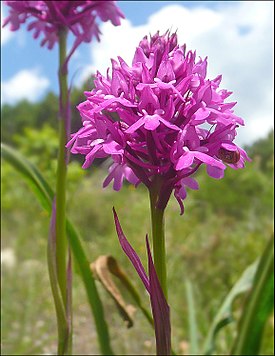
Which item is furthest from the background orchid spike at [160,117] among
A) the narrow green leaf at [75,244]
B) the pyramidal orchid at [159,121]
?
the narrow green leaf at [75,244]

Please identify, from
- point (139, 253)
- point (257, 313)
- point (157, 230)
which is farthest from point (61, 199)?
point (139, 253)

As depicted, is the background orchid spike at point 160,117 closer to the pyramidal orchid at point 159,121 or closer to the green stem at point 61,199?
the pyramidal orchid at point 159,121

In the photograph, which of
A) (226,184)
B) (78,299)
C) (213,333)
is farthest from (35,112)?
(213,333)

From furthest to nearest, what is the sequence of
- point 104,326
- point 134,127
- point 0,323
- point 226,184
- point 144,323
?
point 226,184
point 144,323
point 0,323
point 104,326
point 134,127

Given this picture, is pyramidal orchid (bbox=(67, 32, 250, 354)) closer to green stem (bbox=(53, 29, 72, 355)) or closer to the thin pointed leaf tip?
the thin pointed leaf tip

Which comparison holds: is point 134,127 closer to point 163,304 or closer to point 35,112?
point 163,304

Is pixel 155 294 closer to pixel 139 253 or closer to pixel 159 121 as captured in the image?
pixel 159 121
